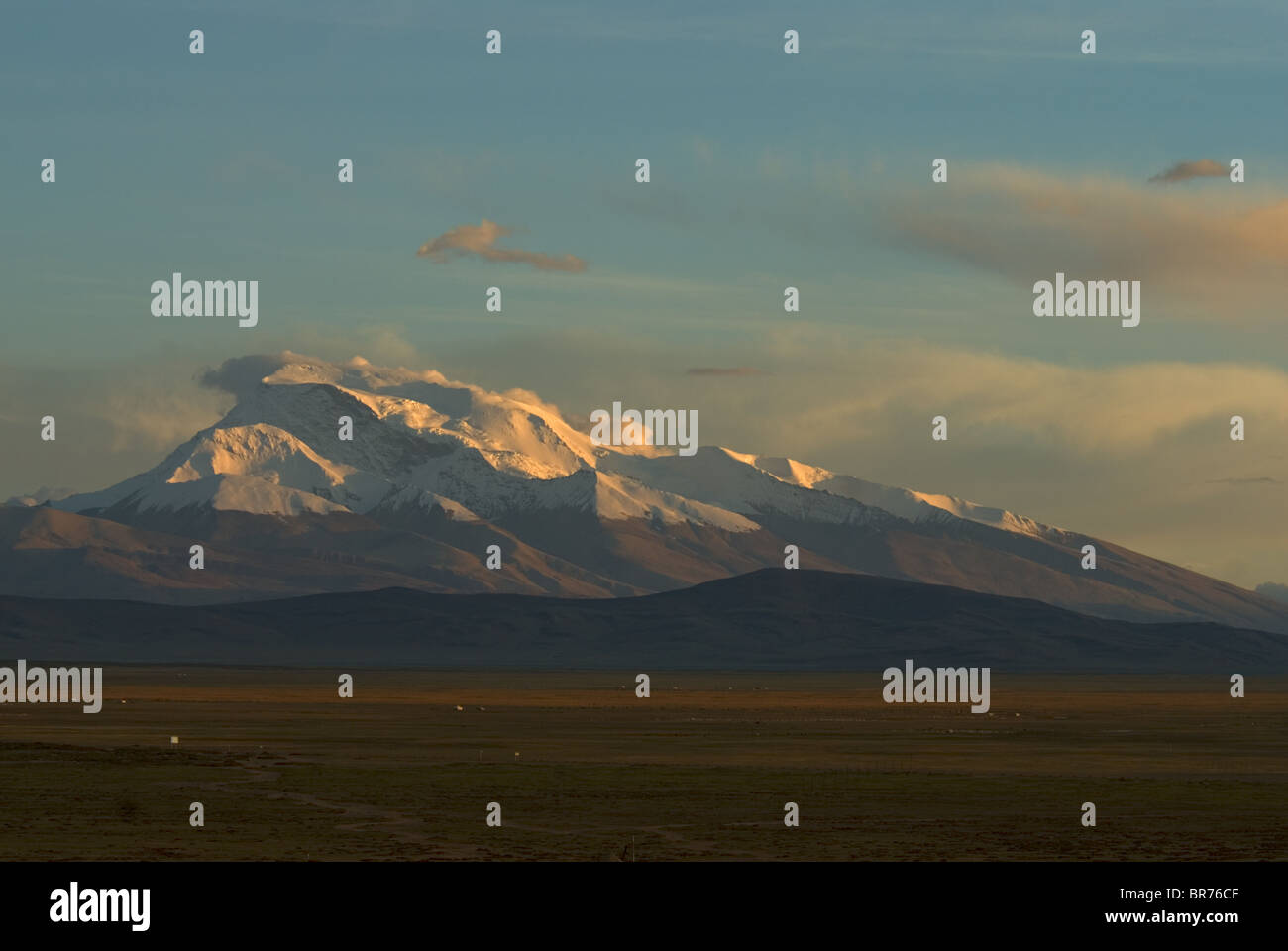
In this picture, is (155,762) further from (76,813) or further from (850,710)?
(850,710)

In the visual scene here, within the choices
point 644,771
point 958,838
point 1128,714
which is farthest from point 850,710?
point 958,838
